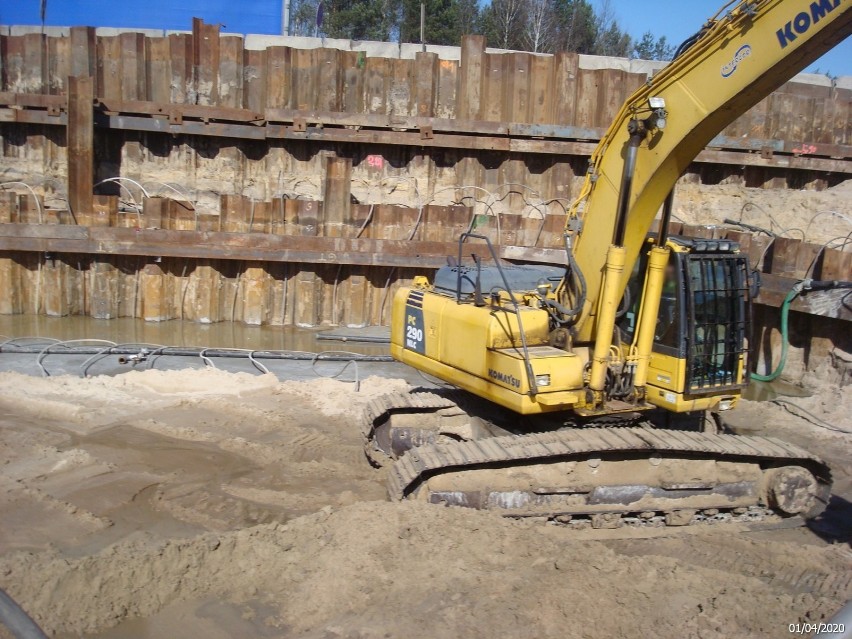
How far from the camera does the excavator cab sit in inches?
242

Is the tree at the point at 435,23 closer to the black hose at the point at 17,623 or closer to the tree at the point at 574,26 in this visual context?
the tree at the point at 574,26

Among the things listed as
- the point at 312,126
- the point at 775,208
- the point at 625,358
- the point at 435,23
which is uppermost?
the point at 435,23

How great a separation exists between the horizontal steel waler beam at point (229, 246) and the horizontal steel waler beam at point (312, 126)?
3.22m

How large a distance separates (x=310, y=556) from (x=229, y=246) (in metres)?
8.01

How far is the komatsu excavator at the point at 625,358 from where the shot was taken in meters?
5.67

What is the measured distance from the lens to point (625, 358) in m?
6.19

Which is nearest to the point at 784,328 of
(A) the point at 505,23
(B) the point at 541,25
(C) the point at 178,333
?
(C) the point at 178,333

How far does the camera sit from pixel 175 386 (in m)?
9.17

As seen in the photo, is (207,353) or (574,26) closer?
(207,353)

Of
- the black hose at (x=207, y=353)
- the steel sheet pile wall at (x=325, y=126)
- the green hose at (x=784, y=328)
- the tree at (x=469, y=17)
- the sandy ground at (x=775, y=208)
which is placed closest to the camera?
the black hose at (x=207, y=353)

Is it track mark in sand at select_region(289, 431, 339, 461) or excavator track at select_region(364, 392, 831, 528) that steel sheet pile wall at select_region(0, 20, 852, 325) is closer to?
track mark in sand at select_region(289, 431, 339, 461)

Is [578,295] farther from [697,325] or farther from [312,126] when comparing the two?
[312,126]

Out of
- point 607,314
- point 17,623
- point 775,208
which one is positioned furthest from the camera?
point 775,208

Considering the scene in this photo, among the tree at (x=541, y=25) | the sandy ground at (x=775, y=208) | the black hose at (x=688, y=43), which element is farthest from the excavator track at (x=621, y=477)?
the tree at (x=541, y=25)
